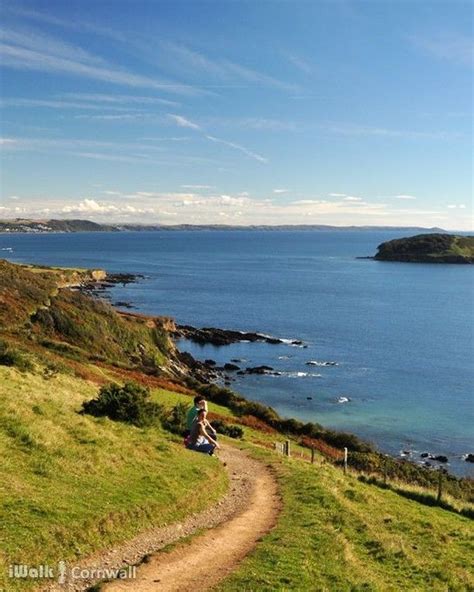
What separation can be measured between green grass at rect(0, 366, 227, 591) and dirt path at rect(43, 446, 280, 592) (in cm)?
36

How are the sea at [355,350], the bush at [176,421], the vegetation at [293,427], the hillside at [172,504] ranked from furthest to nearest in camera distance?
the sea at [355,350], the vegetation at [293,427], the bush at [176,421], the hillside at [172,504]

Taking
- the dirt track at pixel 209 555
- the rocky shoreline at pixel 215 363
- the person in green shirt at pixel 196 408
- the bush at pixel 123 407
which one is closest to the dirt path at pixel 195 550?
the dirt track at pixel 209 555

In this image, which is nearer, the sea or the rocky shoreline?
the rocky shoreline

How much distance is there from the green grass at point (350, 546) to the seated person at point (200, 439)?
2665 millimetres

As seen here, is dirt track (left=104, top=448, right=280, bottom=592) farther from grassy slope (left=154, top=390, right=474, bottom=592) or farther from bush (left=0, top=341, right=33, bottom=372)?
bush (left=0, top=341, right=33, bottom=372)

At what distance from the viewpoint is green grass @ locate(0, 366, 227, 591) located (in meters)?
11.4

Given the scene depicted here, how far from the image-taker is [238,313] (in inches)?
4663

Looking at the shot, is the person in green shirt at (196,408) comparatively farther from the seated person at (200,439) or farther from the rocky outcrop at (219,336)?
the rocky outcrop at (219,336)

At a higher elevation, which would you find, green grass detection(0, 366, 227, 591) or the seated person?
green grass detection(0, 366, 227, 591)

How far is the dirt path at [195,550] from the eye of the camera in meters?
10.8

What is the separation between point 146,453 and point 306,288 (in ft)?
466

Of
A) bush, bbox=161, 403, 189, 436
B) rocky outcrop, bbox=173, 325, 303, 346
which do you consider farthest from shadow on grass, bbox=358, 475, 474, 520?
rocky outcrop, bbox=173, 325, 303, 346

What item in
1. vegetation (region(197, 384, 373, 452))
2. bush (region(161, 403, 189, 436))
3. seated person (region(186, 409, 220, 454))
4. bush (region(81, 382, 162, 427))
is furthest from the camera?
vegetation (region(197, 384, 373, 452))

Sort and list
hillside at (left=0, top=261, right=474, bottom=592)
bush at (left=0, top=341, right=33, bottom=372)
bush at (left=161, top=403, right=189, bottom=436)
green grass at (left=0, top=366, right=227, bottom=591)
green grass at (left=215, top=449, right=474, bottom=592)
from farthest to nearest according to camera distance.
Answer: bush at (left=0, top=341, right=33, bottom=372), bush at (left=161, top=403, right=189, bottom=436), green grass at (left=215, top=449, right=474, bottom=592), hillside at (left=0, top=261, right=474, bottom=592), green grass at (left=0, top=366, right=227, bottom=591)
